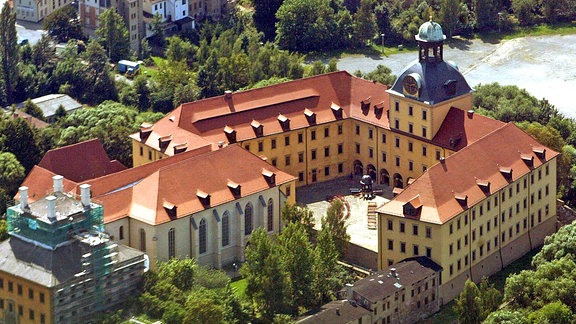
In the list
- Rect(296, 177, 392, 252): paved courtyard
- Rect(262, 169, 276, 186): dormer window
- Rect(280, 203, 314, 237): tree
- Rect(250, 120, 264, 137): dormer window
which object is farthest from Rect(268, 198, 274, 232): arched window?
Rect(250, 120, 264, 137): dormer window

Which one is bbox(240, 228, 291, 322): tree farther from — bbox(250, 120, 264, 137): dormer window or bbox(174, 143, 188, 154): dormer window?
bbox(250, 120, 264, 137): dormer window

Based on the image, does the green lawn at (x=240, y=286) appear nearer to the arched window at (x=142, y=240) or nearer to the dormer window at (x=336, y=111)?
the arched window at (x=142, y=240)

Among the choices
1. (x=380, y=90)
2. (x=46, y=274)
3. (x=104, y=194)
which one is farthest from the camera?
(x=380, y=90)

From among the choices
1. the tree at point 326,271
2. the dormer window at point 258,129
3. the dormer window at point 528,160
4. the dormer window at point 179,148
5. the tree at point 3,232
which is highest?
the dormer window at point 258,129

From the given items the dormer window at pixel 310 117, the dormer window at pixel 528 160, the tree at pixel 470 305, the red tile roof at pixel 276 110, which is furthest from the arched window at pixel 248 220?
the dormer window at pixel 528 160

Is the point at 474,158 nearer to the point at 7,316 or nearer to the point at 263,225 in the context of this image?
the point at 263,225

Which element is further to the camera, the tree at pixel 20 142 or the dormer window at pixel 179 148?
the tree at pixel 20 142

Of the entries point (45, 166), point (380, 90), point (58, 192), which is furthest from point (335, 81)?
Result: point (58, 192)
